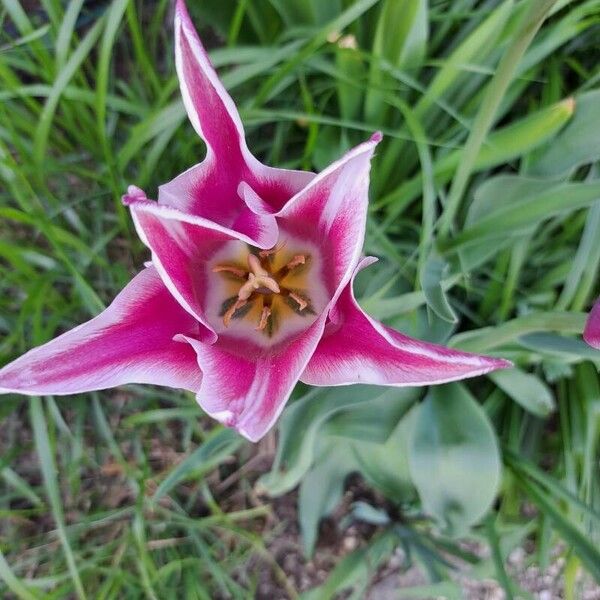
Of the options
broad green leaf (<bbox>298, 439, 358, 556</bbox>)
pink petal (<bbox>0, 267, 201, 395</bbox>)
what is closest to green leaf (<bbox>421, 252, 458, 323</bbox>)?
pink petal (<bbox>0, 267, 201, 395</bbox>)

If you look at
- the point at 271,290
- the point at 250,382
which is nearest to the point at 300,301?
the point at 271,290

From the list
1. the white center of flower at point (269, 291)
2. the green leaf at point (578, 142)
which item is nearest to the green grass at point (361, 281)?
the green leaf at point (578, 142)

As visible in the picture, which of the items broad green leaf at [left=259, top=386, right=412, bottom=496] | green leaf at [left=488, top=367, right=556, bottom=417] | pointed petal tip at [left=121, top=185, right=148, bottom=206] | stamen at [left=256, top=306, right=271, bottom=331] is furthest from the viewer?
green leaf at [left=488, top=367, right=556, bottom=417]

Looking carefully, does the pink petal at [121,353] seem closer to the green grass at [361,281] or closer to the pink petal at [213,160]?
the pink petal at [213,160]

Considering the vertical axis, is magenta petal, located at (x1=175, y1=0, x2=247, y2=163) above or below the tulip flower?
above

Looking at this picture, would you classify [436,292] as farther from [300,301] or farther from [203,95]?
[203,95]

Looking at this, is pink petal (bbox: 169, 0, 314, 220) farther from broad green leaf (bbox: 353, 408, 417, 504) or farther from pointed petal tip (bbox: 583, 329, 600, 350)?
broad green leaf (bbox: 353, 408, 417, 504)

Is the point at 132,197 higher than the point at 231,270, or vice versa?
the point at 132,197
